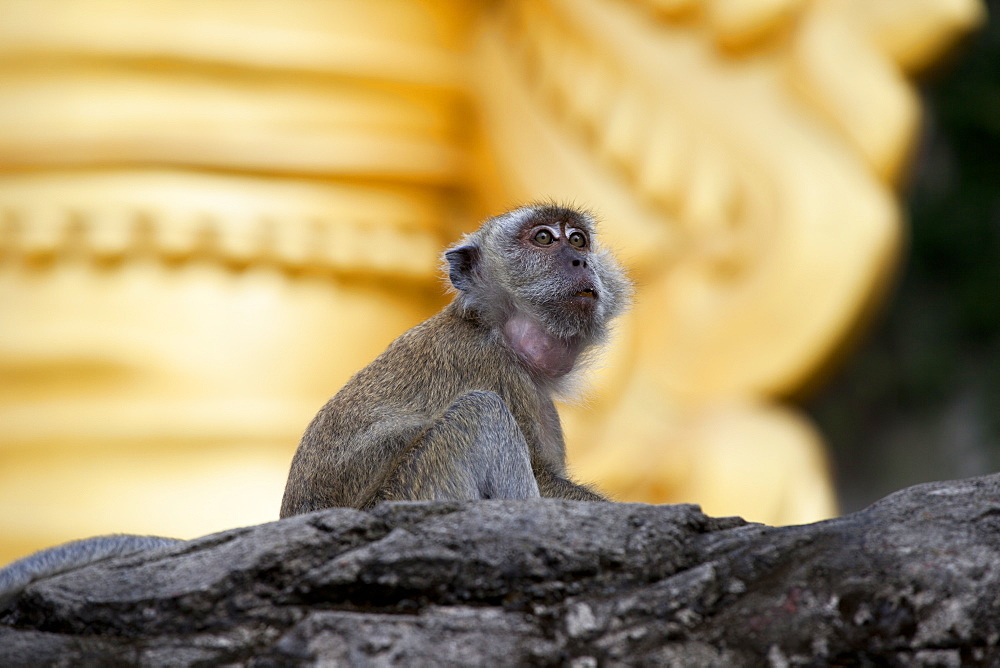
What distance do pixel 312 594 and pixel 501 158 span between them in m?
4.00

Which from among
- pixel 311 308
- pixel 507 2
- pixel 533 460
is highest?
pixel 507 2

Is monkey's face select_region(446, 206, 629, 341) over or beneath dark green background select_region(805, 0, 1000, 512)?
beneath

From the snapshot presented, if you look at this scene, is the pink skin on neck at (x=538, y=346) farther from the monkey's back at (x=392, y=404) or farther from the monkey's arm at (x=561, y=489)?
the monkey's arm at (x=561, y=489)

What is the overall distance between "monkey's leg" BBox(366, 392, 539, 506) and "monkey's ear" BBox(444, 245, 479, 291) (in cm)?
63

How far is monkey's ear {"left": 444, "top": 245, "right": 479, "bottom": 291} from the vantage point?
12.6 ft

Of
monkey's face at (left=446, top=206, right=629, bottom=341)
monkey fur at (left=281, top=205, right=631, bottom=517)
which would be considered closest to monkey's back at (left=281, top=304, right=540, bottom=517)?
monkey fur at (left=281, top=205, right=631, bottom=517)

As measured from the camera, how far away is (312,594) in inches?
96.1

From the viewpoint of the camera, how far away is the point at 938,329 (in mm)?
6754

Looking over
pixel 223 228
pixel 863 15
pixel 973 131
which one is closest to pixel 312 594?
pixel 223 228

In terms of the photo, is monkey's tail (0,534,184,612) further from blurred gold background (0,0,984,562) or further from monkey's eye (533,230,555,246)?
blurred gold background (0,0,984,562)

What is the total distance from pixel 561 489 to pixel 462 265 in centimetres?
74

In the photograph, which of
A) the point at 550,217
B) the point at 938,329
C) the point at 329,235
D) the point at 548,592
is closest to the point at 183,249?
the point at 329,235

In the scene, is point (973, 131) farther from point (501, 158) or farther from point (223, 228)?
point (223, 228)

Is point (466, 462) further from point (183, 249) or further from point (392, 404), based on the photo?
point (183, 249)
